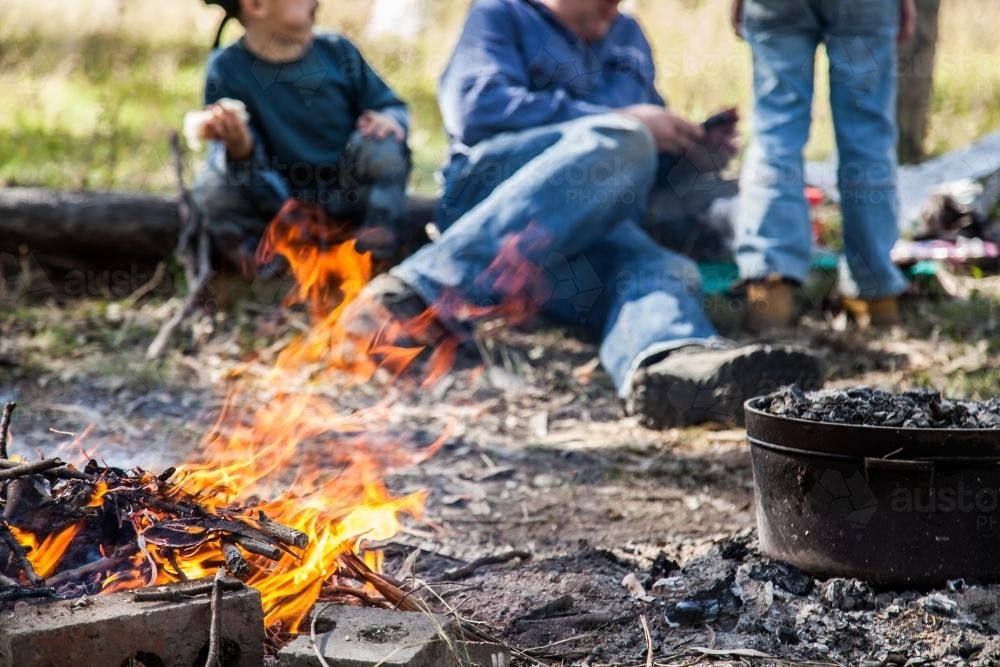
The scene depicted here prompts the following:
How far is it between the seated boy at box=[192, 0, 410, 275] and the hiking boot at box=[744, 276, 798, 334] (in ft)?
5.42

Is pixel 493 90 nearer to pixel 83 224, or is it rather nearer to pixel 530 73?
pixel 530 73

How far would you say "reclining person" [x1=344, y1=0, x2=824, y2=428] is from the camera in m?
4.05

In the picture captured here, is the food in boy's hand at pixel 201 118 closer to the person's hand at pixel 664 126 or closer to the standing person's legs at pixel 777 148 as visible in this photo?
the person's hand at pixel 664 126

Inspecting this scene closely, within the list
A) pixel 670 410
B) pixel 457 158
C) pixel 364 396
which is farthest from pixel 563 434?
pixel 457 158

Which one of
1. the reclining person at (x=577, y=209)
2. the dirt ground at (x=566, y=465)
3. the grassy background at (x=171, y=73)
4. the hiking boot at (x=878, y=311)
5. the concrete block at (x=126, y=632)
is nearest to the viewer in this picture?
the concrete block at (x=126, y=632)

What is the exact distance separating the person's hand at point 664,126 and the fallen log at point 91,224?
131cm

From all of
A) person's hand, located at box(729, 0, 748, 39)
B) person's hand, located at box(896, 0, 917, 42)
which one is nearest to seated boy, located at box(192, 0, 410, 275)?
person's hand, located at box(729, 0, 748, 39)

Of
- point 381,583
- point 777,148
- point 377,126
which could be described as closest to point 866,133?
point 777,148

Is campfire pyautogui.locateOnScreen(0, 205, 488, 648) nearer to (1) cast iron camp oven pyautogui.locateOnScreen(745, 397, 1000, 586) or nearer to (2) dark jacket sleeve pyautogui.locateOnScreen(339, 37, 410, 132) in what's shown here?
(1) cast iron camp oven pyautogui.locateOnScreen(745, 397, 1000, 586)

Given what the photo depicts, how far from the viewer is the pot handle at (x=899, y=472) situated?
94.0 inches

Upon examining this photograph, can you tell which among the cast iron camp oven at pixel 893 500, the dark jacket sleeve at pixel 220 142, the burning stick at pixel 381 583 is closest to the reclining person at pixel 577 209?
the dark jacket sleeve at pixel 220 142

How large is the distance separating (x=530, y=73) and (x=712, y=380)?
187cm

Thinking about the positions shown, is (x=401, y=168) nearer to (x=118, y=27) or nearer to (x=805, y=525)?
(x=805, y=525)

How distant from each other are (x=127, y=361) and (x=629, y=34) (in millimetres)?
2686
